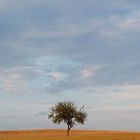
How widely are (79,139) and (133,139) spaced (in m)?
9.65

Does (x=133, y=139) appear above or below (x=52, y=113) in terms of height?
below

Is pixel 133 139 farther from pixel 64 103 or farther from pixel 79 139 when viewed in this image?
pixel 64 103

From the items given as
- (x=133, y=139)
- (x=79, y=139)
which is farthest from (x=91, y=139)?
(x=133, y=139)

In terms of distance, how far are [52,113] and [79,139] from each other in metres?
41.2

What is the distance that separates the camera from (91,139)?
7612 centimetres

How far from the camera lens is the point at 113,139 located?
75.4m

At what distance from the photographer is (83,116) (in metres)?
116

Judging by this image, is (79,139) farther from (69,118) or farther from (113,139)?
(69,118)

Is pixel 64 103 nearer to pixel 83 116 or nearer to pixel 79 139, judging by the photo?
pixel 83 116

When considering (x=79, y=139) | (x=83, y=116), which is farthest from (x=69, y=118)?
(x=79, y=139)

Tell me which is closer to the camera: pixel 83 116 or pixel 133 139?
pixel 133 139

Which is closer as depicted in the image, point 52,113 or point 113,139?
point 113,139

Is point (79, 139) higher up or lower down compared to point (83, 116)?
lower down

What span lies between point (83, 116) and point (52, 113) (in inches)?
340
